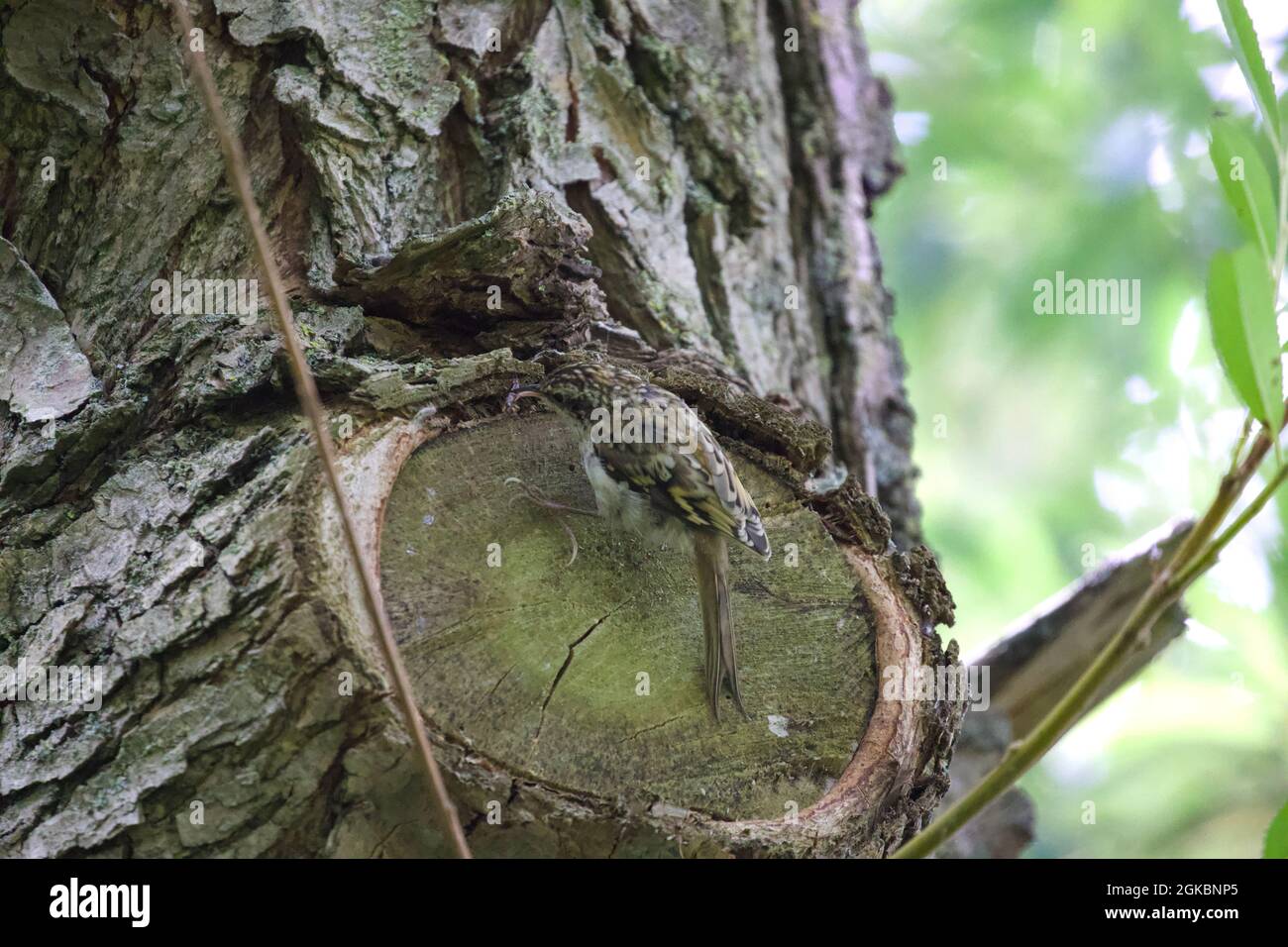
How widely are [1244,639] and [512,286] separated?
3.61 m

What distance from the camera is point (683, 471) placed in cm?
227

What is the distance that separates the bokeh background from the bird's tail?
A: 2.75 metres

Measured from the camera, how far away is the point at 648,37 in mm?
2936

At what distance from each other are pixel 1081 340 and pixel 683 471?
11.7ft

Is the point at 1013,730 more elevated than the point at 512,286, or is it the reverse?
the point at 512,286

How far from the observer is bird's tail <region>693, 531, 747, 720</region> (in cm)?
200

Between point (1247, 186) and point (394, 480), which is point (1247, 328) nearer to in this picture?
point (1247, 186)

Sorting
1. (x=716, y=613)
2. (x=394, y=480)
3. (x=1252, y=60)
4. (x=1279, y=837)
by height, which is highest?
(x=1252, y=60)

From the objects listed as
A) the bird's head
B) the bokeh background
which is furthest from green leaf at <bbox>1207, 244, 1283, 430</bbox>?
the bokeh background

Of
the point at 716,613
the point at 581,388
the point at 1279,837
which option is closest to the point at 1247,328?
the point at 1279,837
